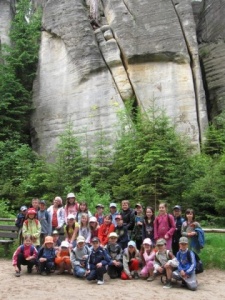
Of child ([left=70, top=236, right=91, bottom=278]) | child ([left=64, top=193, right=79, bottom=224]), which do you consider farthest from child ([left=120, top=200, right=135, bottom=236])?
child ([left=64, top=193, right=79, bottom=224])

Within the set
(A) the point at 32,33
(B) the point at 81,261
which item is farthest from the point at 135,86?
(B) the point at 81,261

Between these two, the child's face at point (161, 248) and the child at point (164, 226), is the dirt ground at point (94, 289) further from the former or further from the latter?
the child at point (164, 226)

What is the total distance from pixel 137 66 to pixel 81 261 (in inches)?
576

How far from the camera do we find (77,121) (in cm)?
2148

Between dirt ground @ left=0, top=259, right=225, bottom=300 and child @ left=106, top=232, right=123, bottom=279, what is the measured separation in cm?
19

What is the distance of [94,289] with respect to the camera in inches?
312

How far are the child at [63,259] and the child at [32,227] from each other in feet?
2.80

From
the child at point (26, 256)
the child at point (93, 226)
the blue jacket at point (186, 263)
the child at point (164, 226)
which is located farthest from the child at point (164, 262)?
the child at point (26, 256)

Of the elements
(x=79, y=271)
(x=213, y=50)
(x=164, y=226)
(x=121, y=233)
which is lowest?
(x=79, y=271)

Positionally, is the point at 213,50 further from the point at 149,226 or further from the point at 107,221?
the point at 107,221

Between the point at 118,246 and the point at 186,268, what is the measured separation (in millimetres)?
1668

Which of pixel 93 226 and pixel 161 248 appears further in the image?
pixel 93 226

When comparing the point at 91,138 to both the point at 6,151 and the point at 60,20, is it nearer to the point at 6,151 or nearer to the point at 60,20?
the point at 6,151

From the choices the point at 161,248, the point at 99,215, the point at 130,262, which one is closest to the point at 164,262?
the point at 161,248
